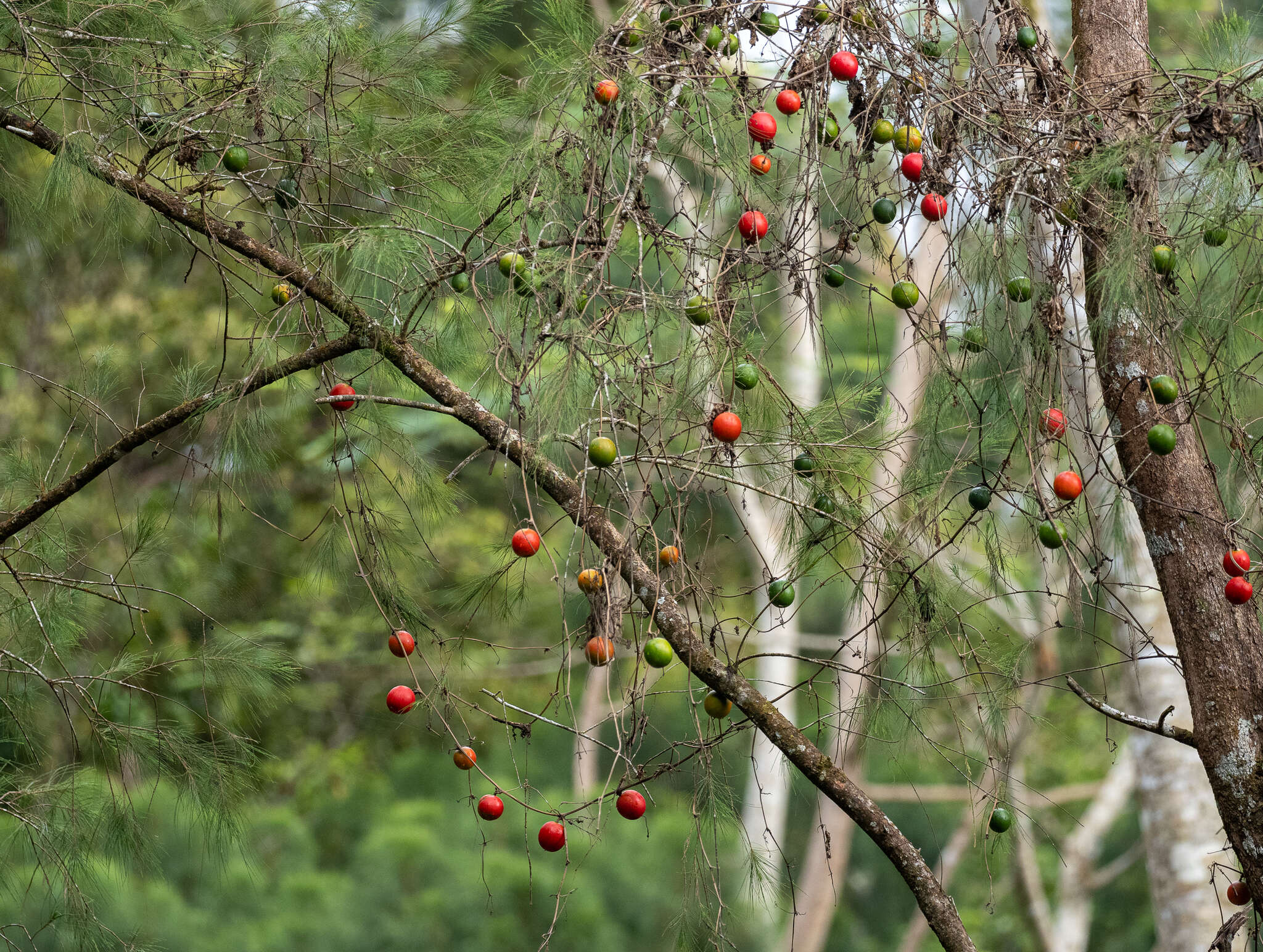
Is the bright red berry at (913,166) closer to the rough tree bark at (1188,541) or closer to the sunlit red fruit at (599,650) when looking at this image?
the rough tree bark at (1188,541)

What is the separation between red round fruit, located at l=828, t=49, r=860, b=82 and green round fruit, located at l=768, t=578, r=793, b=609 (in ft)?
2.10

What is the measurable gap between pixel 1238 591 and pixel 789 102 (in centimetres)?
85

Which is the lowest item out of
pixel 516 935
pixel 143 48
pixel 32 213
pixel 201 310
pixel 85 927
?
pixel 85 927

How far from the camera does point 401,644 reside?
156 cm

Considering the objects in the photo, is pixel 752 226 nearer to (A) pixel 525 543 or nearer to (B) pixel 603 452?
(B) pixel 603 452

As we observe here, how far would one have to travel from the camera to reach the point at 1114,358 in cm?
159

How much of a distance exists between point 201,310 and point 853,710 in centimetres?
404

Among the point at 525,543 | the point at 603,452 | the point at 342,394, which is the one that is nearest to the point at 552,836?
the point at 525,543

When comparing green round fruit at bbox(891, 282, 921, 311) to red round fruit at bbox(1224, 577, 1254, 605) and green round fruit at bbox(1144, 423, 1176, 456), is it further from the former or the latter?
red round fruit at bbox(1224, 577, 1254, 605)

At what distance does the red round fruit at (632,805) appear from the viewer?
4.59ft

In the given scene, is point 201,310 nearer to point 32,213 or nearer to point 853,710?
point 32,213

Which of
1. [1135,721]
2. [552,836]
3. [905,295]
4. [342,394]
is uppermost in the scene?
[905,295]

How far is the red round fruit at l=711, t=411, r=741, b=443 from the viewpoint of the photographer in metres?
1.32

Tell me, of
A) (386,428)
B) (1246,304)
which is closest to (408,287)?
(386,428)
